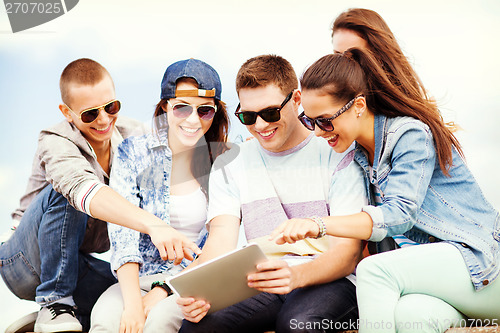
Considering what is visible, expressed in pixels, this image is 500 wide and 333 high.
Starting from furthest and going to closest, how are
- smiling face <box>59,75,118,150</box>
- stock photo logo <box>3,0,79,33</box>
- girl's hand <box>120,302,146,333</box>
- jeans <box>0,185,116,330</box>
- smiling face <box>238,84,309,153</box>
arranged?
stock photo logo <box>3,0,79,33</box> → smiling face <box>59,75,118,150</box> → jeans <box>0,185,116,330</box> → smiling face <box>238,84,309,153</box> → girl's hand <box>120,302,146,333</box>

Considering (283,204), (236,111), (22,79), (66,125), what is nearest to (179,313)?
(283,204)

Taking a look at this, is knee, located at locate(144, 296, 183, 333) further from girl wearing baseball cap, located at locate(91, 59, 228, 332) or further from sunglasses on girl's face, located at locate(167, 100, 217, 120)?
sunglasses on girl's face, located at locate(167, 100, 217, 120)

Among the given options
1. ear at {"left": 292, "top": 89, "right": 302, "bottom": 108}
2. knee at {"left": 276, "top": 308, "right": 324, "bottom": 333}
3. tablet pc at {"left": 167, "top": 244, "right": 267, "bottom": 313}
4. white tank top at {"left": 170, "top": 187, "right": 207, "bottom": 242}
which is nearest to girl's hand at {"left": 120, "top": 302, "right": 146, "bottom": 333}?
tablet pc at {"left": 167, "top": 244, "right": 267, "bottom": 313}

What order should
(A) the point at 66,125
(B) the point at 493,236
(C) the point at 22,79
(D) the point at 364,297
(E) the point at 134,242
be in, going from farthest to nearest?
1. (C) the point at 22,79
2. (A) the point at 66,125
3. (E) the point at 134,242
4. (B) the point at 493,236
5. (D) the point at 364,297

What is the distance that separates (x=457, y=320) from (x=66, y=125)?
194cm

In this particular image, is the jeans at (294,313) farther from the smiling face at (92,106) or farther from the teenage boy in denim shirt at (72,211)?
the smiling face at (92,106)

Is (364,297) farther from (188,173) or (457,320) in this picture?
(188,173)

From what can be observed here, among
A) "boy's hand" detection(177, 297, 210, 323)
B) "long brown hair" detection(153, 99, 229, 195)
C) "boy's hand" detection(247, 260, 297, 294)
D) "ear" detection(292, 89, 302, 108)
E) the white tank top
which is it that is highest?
"ear" detection(292, 89, 302, 108)

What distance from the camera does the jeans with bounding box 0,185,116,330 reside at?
2.45m

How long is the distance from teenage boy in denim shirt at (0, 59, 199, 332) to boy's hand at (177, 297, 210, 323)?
399mm

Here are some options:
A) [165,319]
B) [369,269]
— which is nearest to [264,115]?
[369,269]

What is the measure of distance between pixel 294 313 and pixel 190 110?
107 centimetres

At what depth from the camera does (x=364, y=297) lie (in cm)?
182

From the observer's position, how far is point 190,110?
249 cm
